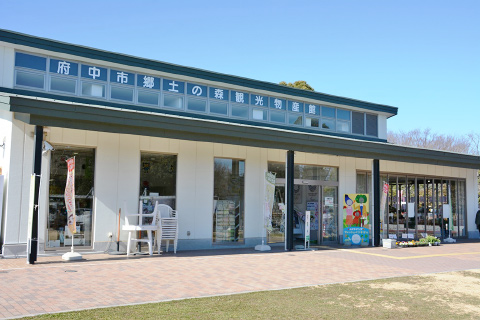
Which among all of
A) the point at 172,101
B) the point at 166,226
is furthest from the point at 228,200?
the point at 172,101

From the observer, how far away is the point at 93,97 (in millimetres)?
13797

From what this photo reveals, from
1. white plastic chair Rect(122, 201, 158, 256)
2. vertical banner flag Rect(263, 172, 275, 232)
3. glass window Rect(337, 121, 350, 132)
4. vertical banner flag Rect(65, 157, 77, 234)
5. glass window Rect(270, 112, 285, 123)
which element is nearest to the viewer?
vertical banner flag Rect(65, 157, 77, 234)

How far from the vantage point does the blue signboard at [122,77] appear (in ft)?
46.5

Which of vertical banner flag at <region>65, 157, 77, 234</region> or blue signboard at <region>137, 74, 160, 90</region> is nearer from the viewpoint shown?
vertical banner flag at <region>65, 157, 77, 234</region>

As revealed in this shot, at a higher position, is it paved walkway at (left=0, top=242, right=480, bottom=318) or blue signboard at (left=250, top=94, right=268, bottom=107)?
blue signboard at (left=250, top=94, right=268, bottom=107)

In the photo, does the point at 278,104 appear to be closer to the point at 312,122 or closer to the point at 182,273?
the point at 312,122

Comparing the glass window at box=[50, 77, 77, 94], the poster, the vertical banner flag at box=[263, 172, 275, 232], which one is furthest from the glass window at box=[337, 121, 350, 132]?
the glass window at box=[50, 77, 77, 94]

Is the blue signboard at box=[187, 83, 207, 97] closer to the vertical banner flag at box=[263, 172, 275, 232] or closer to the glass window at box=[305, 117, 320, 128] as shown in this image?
the vertical banner flag at box=[263, 172, 275, 232]

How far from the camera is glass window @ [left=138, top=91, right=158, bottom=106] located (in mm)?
14609

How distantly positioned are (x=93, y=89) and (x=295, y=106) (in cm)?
818

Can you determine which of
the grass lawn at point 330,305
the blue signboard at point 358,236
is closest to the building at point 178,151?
the blue signboard at point 358,236

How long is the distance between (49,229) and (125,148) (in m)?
3.06

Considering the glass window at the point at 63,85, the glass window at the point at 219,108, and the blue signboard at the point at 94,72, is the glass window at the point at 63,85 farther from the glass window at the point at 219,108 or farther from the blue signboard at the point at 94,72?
the glass window at the point at 219,108

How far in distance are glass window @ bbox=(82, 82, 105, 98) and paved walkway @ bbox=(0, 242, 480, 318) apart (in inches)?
201
